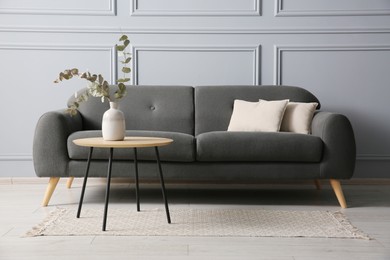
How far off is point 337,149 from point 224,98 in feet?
3.10

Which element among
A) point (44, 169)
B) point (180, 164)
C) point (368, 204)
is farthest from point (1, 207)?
point (368, 204)

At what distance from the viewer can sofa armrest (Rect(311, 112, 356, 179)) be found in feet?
10.3

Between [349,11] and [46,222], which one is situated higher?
[349,11]

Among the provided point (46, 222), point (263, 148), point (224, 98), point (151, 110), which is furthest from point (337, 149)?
point (46, 222)

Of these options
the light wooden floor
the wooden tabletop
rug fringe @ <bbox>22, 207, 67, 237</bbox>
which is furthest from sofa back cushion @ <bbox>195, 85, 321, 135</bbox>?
rug fringe @ <bbox>22, 207, 67, 237</bbox>

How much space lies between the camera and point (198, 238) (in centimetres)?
240

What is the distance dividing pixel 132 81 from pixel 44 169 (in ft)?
3.91

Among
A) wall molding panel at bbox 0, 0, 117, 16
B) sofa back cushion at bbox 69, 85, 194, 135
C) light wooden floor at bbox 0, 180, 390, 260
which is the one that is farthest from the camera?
wall molding panel at bbox 0, 0, 117, 16

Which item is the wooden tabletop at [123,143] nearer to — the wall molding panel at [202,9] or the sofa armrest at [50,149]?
the sofa armrest at [50,149]

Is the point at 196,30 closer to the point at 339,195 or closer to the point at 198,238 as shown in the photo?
the point at 339,195

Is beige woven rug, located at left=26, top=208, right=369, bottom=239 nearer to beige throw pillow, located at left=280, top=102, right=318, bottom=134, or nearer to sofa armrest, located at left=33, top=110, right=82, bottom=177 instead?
sofa armrest, located at left=33, top=110, right=82, bottom=177

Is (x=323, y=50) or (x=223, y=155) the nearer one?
(x=223, y=155)

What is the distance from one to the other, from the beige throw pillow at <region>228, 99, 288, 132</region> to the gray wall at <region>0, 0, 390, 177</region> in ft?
1.86

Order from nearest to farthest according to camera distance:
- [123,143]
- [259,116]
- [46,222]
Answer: [123,143], [46,222], [259,116]
